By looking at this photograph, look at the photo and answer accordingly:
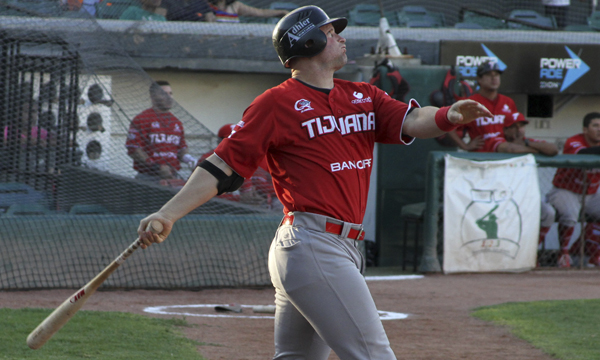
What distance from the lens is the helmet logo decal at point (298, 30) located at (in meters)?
2.86

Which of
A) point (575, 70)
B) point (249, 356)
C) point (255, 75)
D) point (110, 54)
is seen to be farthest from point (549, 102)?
point (249, 356)

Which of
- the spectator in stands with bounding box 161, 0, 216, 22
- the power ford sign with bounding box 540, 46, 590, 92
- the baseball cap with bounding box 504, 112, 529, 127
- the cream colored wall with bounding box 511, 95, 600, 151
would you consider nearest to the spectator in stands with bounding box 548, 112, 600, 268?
the baseball cap with bounding box 504, 112, 529, 127

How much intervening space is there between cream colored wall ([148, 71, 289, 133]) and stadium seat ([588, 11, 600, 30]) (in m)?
5.95

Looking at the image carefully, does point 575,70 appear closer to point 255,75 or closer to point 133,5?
point 255,75

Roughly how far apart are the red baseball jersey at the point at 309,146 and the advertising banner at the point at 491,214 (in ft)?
18.1

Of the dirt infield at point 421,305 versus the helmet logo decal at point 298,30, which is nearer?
the helmet logo decal at point 298,30

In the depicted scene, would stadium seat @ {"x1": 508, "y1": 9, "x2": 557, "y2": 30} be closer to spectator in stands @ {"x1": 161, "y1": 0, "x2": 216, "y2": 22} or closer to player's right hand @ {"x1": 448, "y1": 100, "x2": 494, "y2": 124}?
spectator in stands @ {"x1": 161, "y1": 0, "x2": 216, "y2": 22}

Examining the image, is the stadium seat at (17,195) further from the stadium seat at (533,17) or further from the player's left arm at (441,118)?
the stadium seat at (533,17)

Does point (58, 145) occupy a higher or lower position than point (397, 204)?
higher

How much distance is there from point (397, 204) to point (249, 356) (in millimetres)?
5194

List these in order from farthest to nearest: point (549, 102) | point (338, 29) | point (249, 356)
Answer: point (549, 102) < point (249, 356) < point (338, 29)

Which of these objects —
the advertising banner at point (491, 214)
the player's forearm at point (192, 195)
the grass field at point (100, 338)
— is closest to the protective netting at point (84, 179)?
the grass field at point (100, 338)

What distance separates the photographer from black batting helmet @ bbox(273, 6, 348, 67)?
2.85 meters

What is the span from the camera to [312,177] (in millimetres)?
2756
